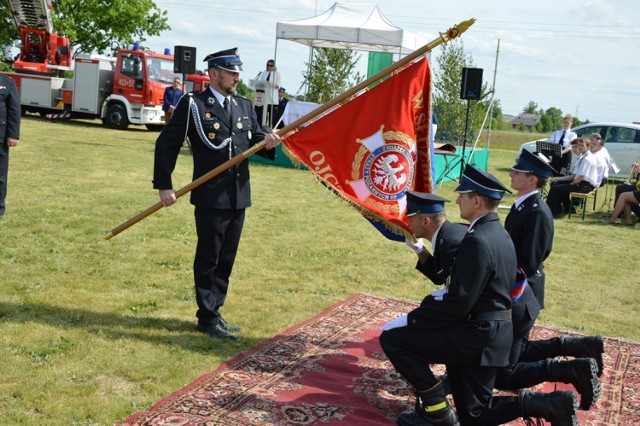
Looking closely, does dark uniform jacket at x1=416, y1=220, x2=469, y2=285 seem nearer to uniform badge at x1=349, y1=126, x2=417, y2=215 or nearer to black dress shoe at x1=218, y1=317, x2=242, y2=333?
uniform badge at x1=349, y1=126, x2=417, y2=215

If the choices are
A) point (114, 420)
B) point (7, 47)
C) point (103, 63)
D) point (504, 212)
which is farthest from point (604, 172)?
point (7, 47)

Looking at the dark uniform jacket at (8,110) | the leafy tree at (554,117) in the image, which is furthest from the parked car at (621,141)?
the leafy tree at (554,117)

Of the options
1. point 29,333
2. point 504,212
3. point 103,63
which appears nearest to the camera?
point 29,333

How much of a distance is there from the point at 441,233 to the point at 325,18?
15822mm

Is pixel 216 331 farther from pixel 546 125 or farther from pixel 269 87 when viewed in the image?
pixel 546 125

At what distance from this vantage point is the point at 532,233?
4.96 m

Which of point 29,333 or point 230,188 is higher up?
point 230,188

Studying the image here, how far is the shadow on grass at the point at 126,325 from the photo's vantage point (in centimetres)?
574

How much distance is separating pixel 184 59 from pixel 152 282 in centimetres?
1408

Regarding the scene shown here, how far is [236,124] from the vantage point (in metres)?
5.89

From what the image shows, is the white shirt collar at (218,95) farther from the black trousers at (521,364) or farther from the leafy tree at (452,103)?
the leafy tree at (452,103)

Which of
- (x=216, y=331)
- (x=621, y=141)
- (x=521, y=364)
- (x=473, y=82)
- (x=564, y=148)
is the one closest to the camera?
(x=521, y=364)

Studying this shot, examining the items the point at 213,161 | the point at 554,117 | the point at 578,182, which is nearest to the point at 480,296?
the point at 213,161

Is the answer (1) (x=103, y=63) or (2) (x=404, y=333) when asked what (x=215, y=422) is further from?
(1) (x=103, y=63)
